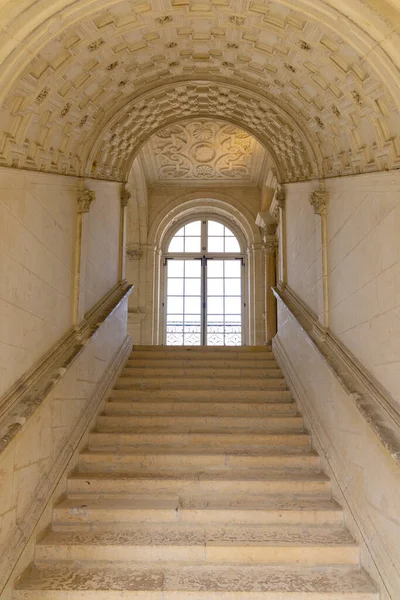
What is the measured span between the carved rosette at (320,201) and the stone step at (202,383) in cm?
199

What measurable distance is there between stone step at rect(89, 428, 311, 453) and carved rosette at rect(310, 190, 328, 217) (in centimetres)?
210

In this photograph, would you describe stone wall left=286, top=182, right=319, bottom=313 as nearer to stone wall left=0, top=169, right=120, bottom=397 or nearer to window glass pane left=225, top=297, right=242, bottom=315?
stone wall left=0, top=169, right=120, bottom=397

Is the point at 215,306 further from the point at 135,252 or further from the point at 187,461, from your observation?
the point at 187,461

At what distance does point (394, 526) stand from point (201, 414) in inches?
95.6

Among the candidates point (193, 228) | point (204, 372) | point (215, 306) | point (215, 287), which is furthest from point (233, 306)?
point (204, 372)

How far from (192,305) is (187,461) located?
24.2ft

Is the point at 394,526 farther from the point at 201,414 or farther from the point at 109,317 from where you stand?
the point at 109,317

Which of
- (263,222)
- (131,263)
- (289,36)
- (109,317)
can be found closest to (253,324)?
(263,222)

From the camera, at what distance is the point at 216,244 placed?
1166cm

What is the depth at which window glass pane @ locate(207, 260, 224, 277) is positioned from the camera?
11.6m

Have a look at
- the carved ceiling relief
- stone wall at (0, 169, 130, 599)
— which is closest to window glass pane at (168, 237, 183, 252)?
the carved ceiling relief

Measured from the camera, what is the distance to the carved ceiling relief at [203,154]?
9047mm

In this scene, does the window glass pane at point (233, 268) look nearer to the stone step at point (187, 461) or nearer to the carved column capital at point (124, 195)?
the carved column capital at point (124, 195)

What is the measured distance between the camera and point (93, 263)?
17.5 ft
